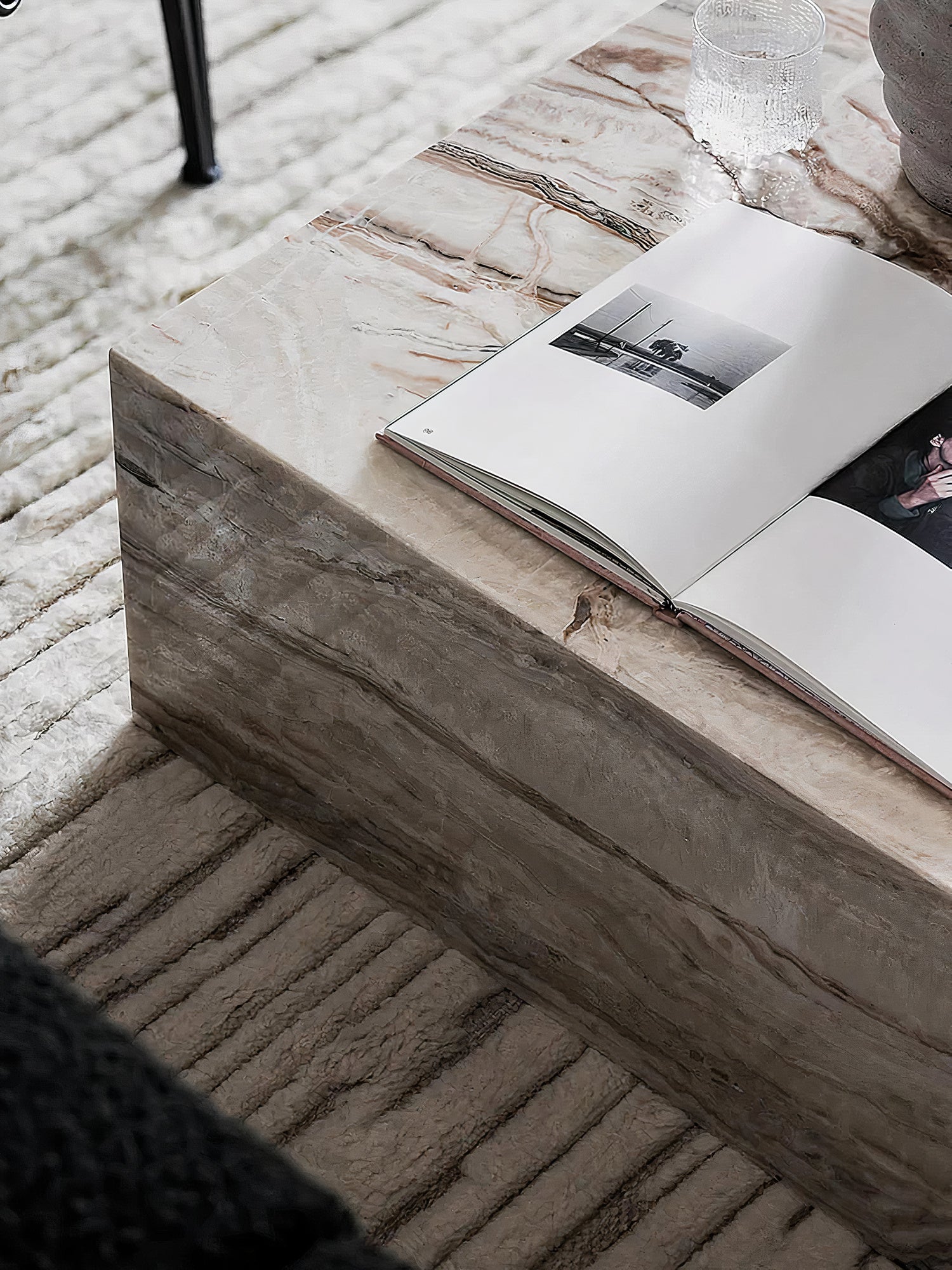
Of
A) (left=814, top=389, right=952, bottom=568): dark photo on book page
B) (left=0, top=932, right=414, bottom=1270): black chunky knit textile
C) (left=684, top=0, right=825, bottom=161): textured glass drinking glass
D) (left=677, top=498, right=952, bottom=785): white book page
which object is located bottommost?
(left=677, top=498, right=952, bottom=785): white book page

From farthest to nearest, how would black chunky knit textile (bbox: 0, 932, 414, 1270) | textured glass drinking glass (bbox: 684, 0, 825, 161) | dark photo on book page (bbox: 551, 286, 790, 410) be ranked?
textured glass drinking glass (bbox: 684, 0, 825, 161) < dark photo on book page (bbox: 551, 286, 790, 410) < black chunky knit textile (bbox: 0, 932, 414, 1270)

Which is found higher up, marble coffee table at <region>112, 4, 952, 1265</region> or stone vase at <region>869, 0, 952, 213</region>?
stone vase at <region>869, 0, 952, 213</region>

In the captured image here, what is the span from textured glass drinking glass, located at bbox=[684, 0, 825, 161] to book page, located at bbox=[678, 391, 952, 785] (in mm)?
298

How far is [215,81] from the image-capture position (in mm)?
1613

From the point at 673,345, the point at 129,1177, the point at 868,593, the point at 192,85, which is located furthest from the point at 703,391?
the point at 192,85

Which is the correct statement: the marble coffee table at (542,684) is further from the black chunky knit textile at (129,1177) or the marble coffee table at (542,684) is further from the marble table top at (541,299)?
the black chunky knit textile at (129,1177)

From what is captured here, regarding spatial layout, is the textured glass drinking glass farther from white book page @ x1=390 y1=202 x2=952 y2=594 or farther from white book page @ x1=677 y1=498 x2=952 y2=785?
white book page @ x1=677 y1=498 x2=952 y2=785

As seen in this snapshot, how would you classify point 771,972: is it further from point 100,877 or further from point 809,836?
point 100,877

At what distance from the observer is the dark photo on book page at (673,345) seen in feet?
2.67

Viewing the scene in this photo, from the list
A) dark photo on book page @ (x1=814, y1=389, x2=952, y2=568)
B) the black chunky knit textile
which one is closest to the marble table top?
dark photo on book page @ (x1=814, y1=389, x2=952, y2=568)

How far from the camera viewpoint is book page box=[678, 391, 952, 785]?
682 millimetres

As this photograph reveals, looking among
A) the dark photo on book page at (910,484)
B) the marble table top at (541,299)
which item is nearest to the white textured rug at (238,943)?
the marble table top at (541,299)

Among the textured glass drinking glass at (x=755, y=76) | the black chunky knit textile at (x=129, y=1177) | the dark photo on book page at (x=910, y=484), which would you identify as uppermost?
the black chunky knit textile at (x=129, y=1177)

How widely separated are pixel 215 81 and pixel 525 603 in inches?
42.8
